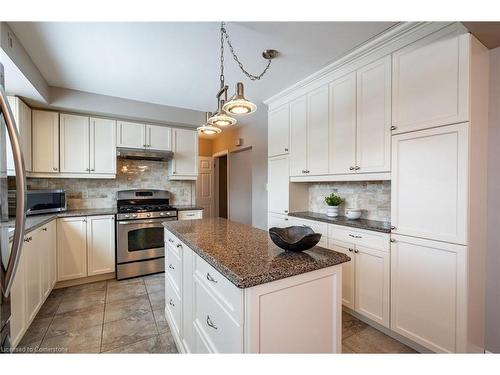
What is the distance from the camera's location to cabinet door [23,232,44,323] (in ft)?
6.40

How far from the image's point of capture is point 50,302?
2.55m

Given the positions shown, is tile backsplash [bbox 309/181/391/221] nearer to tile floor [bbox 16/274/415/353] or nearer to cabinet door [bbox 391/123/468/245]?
cabinet door [bbox 391/123/468/245]

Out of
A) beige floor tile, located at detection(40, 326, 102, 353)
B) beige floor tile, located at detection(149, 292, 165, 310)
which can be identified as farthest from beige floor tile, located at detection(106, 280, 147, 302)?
beige floor tile, located at detection(40, 326, 102, 353)

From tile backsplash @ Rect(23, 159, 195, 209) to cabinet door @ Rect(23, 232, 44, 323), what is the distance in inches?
51.5

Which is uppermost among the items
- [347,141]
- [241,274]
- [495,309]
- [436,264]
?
[347,141]

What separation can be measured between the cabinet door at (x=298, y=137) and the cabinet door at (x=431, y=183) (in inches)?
42.5

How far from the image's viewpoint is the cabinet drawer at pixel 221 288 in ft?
3.23

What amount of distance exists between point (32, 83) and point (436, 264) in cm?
383

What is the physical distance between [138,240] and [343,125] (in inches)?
118

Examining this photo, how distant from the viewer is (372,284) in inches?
80.7
